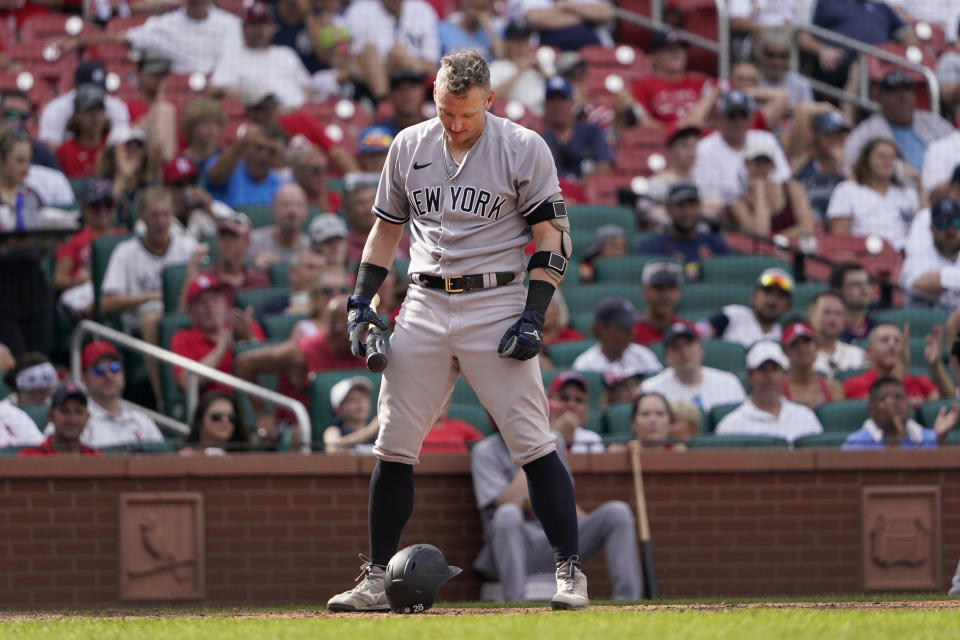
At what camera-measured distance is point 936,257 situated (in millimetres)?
10969

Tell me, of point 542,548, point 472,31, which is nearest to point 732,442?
point 542,548

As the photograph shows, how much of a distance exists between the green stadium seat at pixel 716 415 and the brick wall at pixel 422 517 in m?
0.77

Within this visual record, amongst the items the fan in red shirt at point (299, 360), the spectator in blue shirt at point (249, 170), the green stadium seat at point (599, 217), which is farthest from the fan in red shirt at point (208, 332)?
the green stadium seat at point (599, 217)

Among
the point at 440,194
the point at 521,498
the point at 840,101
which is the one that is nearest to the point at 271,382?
the point at 521,498

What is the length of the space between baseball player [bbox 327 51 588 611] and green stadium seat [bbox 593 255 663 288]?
5006 mm

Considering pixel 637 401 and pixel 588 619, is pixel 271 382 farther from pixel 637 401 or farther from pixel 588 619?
pixel 588 619

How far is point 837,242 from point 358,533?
5.20m

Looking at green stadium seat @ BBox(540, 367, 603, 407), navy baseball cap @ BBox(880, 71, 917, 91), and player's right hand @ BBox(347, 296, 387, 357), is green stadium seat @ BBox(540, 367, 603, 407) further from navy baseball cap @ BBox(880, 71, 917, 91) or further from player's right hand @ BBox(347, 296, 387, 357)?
navy baseball cap @ BBox(880, 71, 917, 91)

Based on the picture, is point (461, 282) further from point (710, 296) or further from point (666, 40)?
point (666, 40)

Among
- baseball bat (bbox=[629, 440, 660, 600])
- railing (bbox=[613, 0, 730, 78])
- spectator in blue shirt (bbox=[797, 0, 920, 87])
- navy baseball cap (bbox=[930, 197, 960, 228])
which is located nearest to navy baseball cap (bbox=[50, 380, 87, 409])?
baseball bat (bbox=[629, 440, 660, 600])

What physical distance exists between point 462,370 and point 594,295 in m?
4.81

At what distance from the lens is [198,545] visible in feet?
25.8

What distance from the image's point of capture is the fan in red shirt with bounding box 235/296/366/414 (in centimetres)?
911

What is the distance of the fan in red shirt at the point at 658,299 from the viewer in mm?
9758
